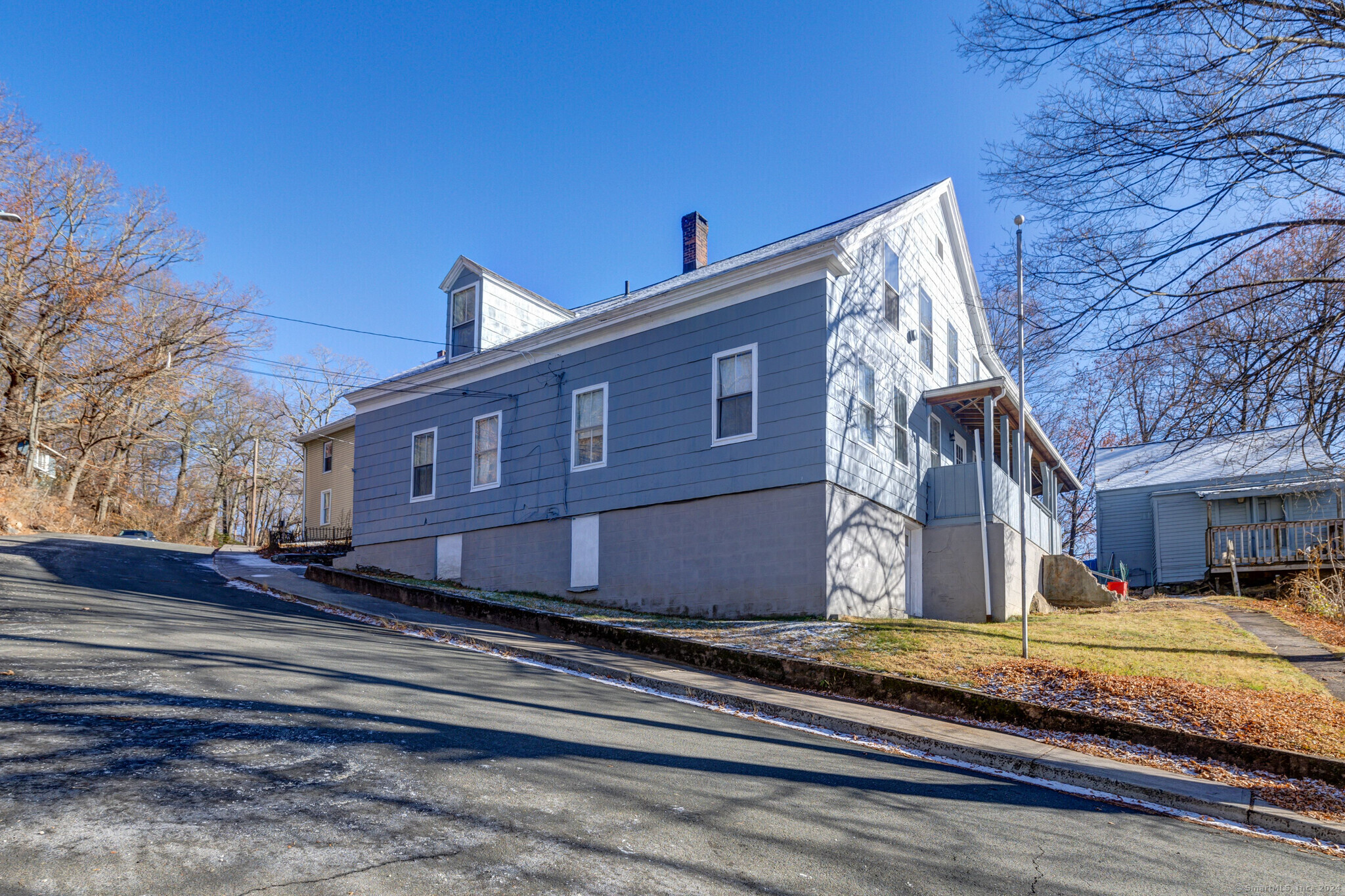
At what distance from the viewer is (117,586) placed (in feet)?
47.8

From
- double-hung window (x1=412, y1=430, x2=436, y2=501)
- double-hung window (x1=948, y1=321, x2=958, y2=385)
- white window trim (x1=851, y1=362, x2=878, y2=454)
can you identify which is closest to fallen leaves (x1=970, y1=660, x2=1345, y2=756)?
white window trim (x1=851, y1=362, x2=878, y2=454)

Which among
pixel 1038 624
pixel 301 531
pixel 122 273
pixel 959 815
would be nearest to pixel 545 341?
pixel 1038 624

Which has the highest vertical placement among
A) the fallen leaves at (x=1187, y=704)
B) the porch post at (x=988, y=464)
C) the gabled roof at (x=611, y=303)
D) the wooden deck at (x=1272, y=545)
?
the gabled roof at (x=611, y=303)

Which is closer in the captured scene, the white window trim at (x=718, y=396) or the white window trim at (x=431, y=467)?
the white window trim at (x=718, y=396)

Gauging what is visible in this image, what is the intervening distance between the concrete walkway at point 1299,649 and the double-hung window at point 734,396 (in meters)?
8.72

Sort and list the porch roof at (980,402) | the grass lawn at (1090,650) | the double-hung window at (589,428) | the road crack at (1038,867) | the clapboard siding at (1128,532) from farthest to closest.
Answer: the clapboard siding at (1128,532), the porch roof at (980,402), the double-hung window at (589,428), the grass lawn at (1090,650), the road crack at (1038,867)

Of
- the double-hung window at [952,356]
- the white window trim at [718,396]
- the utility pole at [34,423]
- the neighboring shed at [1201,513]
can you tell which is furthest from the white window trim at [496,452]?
the utility pole at [34,423]

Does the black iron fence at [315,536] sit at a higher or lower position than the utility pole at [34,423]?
lower

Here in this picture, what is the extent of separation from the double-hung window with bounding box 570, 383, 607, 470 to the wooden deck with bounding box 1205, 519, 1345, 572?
18020mm

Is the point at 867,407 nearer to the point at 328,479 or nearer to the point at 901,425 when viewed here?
the point at 901,425

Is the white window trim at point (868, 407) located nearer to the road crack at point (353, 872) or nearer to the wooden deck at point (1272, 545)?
the road crack at point (353, 872)

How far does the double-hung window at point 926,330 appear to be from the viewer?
2006 cm

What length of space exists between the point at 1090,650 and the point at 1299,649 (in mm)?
3646

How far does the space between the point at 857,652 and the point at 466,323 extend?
13430mm
